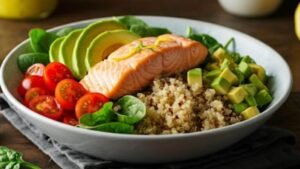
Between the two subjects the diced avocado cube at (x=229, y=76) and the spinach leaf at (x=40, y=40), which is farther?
the spinach leaf at (x=40, y=40)

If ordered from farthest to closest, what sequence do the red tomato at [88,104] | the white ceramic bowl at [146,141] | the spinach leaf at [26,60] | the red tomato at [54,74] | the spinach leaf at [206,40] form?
the spinach leaf at [206,40] < the spinach leaf at [26,60] < the red tomato at [54,74] < the red tomato at [88,104] < the white ceramic bowl at [146,141]

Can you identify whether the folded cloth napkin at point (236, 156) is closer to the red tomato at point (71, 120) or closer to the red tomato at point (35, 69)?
the red tomato at point (71, 120)

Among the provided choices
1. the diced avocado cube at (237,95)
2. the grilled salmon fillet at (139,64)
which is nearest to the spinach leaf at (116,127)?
the grilled salmon fillet at (139,64)

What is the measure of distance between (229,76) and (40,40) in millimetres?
480

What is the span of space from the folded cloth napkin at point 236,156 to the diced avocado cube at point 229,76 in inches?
4.5

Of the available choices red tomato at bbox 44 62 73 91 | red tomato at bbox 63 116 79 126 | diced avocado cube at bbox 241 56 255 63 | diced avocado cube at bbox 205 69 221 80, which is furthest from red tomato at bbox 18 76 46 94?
diced avocado cube at bbox 241 56 255 63

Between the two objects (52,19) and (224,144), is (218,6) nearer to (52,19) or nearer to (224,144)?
(52,19)

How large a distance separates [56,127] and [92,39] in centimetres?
37

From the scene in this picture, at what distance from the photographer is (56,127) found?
131 cm

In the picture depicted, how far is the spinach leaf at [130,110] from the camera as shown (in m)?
1.35

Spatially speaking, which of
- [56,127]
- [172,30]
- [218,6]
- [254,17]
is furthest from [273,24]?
[56,127]

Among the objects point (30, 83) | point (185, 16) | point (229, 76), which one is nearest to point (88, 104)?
point (30, 83)

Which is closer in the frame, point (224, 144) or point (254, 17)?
point (224, 144)

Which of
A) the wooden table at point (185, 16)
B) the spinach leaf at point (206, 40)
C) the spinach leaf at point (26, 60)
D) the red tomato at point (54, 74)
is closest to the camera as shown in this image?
the red tomato at point (54, 74)
